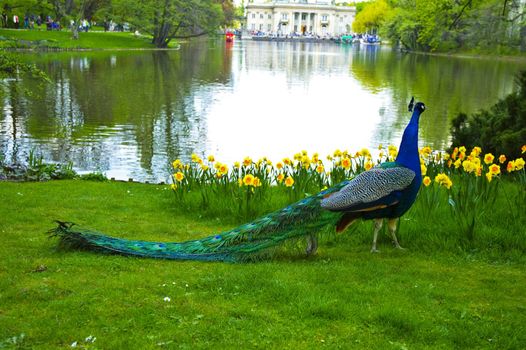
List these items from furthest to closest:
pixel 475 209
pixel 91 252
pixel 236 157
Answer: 1. pixel 236 157
2. pixel 475 209
3. pixel 91 252

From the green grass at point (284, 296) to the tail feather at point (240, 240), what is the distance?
0.40ft

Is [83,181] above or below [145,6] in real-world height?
below

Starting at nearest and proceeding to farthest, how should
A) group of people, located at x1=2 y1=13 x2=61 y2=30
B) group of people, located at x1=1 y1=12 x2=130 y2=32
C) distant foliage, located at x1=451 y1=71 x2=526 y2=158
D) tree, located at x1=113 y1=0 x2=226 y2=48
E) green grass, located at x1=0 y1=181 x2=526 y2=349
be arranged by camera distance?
green grass, located at x1=0 y1=181 x2=526 y2=349, distant foliage, located at x1=451 y1=71 x2=526 y2=158, group of people, located at x1=1 y1=12 x2=130 y2=32, group of people, located at x1=2 y1=13 x2=61 y2=30, tree, located at x1=113 y1=0 x2=226 y2=48

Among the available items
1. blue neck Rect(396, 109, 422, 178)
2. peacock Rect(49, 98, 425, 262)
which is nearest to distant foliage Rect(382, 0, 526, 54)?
blue neck Rect(396, 109, 422, 178)

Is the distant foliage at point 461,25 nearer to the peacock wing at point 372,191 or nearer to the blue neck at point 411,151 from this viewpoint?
the blue neck at point 411,151

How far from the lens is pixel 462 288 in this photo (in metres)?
5.43

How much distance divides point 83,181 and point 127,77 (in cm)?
2183

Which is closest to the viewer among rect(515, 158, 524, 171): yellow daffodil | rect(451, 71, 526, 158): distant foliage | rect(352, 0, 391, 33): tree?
rect(515, 158, 524, 171): yellow daffodil

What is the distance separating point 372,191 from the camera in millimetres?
5863

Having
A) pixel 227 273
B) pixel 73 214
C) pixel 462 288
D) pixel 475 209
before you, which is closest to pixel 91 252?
pixel 227 273

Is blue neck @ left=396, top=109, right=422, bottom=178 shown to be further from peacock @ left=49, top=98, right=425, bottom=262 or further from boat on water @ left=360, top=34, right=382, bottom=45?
boat on water @ left=360, top=34, right=382, bottom=45

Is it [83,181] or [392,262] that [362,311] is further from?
[83,181]

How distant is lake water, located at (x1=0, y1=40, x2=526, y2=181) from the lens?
15.9 m

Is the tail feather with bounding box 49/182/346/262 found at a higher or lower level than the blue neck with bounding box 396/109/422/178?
lower
